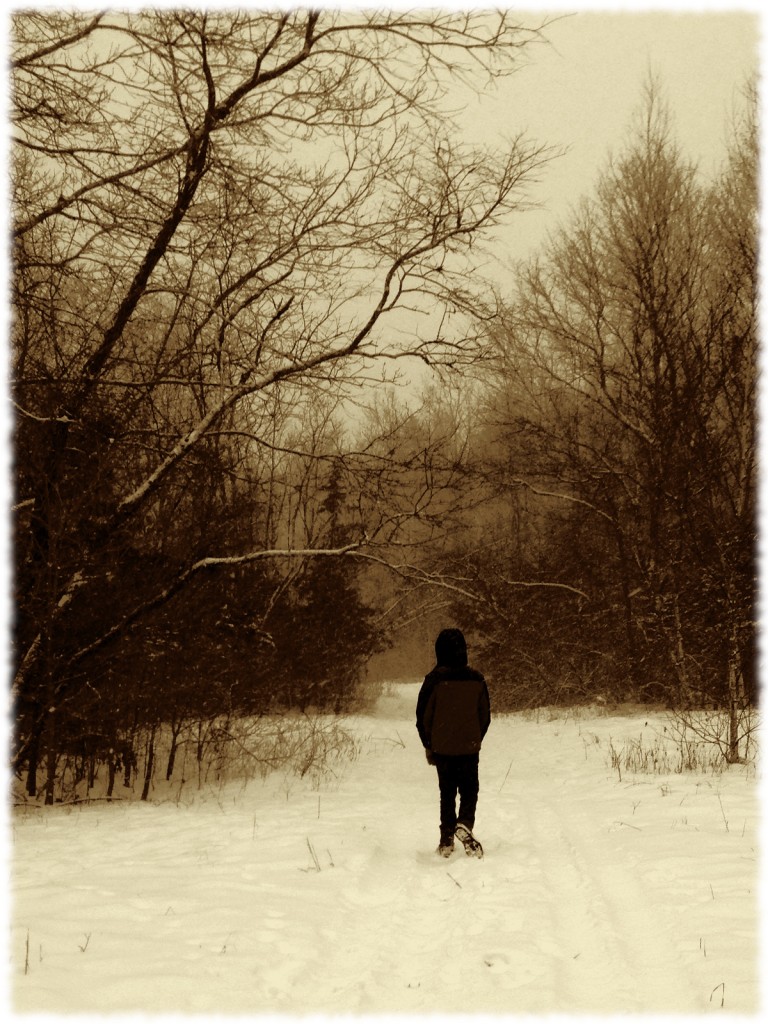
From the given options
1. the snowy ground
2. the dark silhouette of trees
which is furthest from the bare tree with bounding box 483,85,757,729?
the snowy ground

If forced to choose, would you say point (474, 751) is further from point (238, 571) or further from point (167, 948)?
point (238, 571)

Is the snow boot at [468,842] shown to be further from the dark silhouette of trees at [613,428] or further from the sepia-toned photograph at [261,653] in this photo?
the dark silhouette of trees at [613,428]

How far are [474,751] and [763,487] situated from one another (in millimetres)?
3703

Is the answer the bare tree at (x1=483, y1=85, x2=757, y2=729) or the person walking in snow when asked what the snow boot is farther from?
the bare tree at (x1=483, y1=85, x2=757, y2=729)

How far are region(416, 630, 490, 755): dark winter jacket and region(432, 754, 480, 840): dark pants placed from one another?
0.08 meters

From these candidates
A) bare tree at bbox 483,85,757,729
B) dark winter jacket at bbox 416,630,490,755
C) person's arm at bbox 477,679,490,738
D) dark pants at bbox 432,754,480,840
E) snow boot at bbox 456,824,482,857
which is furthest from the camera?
bare tree at bbox 483,85,757,729

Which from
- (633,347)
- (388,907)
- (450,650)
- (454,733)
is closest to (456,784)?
(454,733)

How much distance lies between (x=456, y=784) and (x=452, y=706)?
64 centimetres

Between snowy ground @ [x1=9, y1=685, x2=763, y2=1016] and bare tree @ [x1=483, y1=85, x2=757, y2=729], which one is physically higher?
bare tree @ [x1=483, y1=85, x2=757, y2=729]

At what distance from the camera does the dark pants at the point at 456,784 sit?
6566 millimetres

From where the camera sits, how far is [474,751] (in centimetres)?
670

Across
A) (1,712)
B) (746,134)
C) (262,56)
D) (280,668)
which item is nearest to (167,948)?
(1,712)

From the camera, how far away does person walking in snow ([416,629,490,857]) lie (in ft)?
21.6

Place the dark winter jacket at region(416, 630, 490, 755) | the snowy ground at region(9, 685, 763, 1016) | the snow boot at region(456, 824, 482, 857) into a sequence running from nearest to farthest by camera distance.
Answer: the snowy ground at region(9, 685, 763, 1016) → the snow boot at region(456, 824, 482, 857) → the dark winter jacket at region(416, 630, 490, 755)
